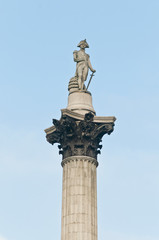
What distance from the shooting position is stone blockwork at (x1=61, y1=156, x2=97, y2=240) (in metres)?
37.4

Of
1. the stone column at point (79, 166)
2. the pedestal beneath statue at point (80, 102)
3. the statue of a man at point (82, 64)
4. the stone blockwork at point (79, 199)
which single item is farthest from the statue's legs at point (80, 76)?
the stone blockwork at point (79, 199)

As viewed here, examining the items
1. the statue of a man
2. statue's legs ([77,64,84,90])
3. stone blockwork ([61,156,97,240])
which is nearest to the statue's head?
the statue of a man

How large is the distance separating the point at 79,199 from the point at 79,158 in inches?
120

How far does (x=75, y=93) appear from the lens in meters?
42.8

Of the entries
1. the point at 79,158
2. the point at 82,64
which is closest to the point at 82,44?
the point at 82,64

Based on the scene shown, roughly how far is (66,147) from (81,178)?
103 inches

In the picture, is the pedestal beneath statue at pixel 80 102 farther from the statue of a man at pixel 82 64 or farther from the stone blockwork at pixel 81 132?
the stone blockwork at pixel 81 132

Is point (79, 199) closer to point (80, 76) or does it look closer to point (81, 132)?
point (81, 132)

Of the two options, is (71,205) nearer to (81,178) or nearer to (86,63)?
(81,178)

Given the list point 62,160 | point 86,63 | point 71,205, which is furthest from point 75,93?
point 71,205

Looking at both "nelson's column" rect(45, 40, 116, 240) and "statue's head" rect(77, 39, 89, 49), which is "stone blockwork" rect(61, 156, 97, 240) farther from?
"statue's head" rect(77, 39, 89, 49)

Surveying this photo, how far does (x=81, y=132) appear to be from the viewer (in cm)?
3994

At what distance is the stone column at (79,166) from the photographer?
3766cm

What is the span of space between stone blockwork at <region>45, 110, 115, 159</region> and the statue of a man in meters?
3.93
